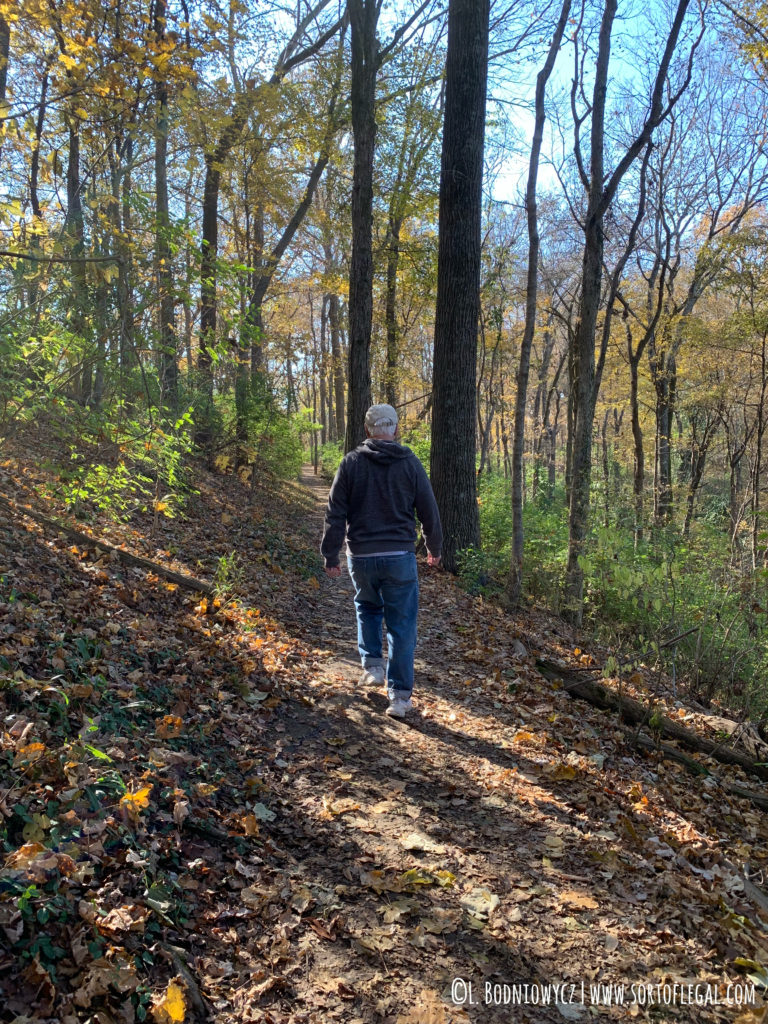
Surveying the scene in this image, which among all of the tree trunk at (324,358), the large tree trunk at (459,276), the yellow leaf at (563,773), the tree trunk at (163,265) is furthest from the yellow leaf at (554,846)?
the tree trunk at (324,358)

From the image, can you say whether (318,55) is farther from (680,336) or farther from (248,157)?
(680,336)

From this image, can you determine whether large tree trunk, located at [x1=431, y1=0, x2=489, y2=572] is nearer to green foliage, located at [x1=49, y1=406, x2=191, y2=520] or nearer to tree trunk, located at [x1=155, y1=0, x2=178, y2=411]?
tree trunk, located at [x1=155, y1=0, x2=178, y2=411]

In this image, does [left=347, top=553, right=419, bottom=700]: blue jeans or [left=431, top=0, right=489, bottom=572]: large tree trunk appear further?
[left=431, top=0, right=489, bottom=572]: large tree trunk

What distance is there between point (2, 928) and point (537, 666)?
4.77 m

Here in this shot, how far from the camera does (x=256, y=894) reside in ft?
8.43

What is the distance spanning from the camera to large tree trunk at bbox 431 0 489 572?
7.98m

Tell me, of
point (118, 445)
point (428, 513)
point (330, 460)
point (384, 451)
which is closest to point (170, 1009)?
point (428, 513)

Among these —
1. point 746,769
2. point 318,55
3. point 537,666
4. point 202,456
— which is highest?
point 318,55

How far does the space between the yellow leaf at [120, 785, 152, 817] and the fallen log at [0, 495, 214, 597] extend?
3442 millimetres

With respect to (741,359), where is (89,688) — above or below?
below

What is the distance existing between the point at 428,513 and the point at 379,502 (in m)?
0.40

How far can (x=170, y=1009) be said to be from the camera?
1887 mm

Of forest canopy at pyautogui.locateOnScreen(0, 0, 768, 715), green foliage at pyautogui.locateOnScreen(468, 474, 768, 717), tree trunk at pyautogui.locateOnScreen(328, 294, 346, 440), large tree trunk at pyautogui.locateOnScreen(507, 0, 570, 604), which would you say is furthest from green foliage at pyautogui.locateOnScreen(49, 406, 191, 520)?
tree trunk at pyautogui.locateOnScreen(328, 294, 346, 440)

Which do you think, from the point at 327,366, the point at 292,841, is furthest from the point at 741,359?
the point at 292,841
